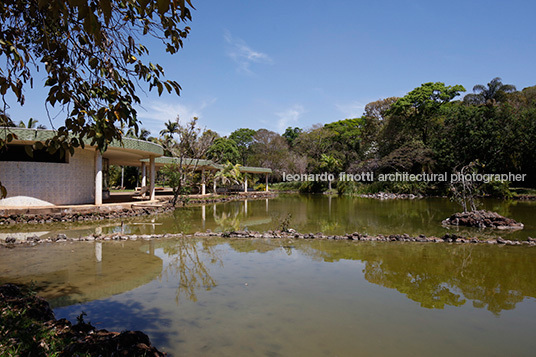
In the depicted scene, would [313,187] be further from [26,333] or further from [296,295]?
[26,333]

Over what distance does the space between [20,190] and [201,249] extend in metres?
10.9

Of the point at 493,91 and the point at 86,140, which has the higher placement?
the point at 493,91

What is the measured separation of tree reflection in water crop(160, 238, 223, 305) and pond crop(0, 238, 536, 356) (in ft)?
0.12

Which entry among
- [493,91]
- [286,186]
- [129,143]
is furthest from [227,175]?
[493,91]

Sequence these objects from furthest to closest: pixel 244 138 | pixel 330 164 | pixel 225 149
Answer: pixel 244 138, pixel 225 149, pixel 330 164

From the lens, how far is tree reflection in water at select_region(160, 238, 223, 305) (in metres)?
5.24

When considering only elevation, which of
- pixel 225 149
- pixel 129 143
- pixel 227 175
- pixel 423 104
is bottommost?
pixel 227 175

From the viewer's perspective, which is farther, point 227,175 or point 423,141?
point 423,141

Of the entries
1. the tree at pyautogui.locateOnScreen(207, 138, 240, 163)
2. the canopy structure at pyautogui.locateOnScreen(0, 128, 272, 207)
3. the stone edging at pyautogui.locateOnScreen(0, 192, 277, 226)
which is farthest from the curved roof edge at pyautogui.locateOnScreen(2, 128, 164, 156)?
the tree at pyautogui.locateOnScreen(207, 138, 240, 163)

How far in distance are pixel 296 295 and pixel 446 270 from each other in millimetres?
3484

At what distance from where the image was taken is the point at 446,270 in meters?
6.46

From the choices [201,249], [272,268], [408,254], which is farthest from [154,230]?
[408,254]

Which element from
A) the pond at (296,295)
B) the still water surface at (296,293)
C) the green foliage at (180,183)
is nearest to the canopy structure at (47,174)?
the green foliage at (180,183)

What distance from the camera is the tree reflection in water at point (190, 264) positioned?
5238 mm
